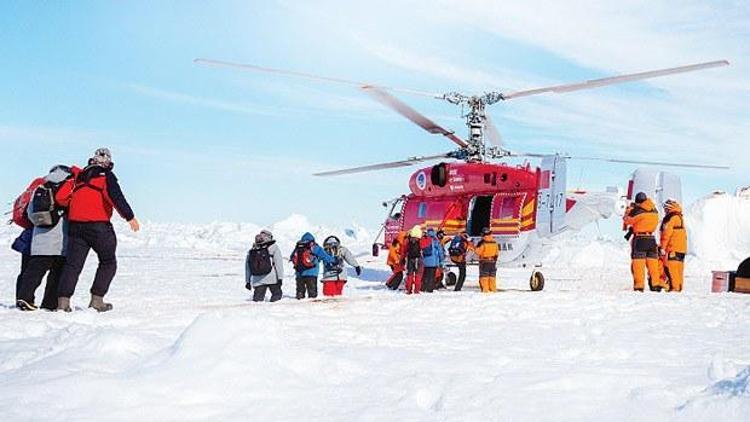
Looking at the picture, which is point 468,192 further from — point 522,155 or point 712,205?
point 712,205

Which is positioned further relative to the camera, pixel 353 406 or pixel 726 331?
pixel 726 331

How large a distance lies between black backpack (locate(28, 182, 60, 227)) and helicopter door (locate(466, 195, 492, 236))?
10.6 m

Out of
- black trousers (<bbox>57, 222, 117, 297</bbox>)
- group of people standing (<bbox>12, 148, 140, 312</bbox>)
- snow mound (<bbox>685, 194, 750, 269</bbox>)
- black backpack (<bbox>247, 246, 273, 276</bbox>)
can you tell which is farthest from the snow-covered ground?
snow mound (<bbox>685, 194, 750, 269</bbox>)

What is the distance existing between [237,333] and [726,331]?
4336 millimetres

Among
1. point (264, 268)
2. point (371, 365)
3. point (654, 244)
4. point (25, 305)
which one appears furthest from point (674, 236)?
point (25, 305)

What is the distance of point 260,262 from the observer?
404 inches

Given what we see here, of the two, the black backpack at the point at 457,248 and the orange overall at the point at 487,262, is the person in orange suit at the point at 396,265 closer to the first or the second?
the black backpack at the point at 457,248

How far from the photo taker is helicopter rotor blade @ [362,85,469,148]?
13781 mm

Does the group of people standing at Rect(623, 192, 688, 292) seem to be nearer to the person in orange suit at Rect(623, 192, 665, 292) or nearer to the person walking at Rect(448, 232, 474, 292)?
the person in orange suit at Rect(623, 192, 665, 292)

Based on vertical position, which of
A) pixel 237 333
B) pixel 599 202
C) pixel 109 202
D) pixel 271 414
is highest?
pixel 599 202

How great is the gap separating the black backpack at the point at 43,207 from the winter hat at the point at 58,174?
0.06 m

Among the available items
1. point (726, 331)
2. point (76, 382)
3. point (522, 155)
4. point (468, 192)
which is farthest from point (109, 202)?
point (522, 155)

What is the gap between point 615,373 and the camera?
363 cm

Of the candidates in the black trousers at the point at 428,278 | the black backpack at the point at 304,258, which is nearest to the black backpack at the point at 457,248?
the black trousers at the point at 428,278
